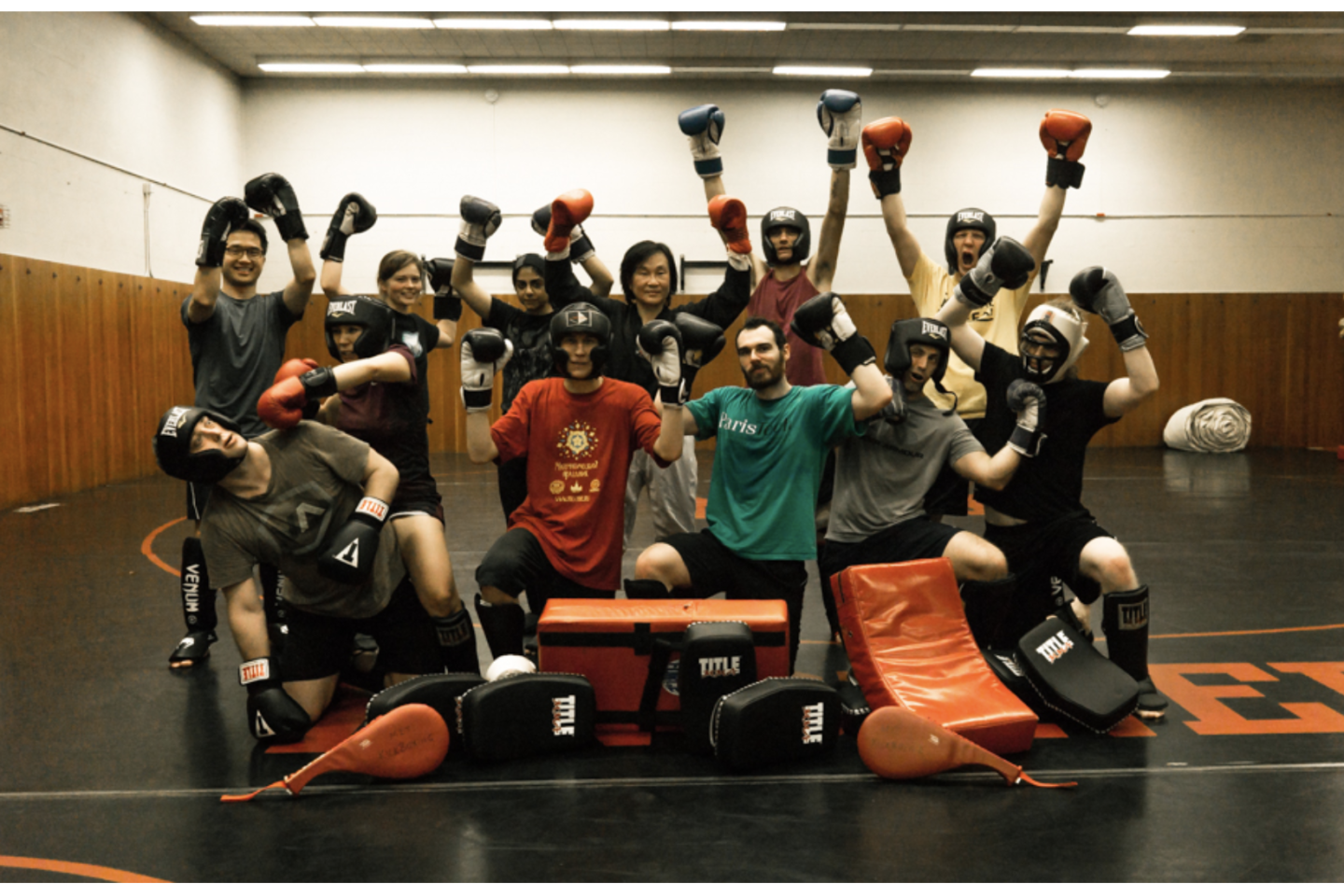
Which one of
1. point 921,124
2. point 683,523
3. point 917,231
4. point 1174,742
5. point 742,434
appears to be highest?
point 921,124

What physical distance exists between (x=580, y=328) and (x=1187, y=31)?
1131cm

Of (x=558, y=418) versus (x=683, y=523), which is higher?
(x=558, y=418)

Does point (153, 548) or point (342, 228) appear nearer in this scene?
point (342, 228)

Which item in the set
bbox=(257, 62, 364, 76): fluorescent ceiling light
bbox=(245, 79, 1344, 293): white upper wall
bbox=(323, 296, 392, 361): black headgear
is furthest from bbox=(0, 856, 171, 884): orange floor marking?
bbox=(257, 62, 364, 76): fluorescent ceiling light

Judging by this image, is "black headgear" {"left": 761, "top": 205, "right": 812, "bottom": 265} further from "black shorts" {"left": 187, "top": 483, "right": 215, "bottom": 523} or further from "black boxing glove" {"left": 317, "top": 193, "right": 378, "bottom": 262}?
"black shorts" {"left": 187, "top": 483, "right": 215, "bottom": 523}

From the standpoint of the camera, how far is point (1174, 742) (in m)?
3.05

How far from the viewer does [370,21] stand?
11.1 m

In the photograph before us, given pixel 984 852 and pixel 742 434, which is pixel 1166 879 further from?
pixel 742 434

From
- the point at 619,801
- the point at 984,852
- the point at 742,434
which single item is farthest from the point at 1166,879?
the point at 742,434

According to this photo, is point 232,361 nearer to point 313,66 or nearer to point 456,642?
point 456,642

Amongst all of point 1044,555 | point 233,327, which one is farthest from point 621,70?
point 1044,555

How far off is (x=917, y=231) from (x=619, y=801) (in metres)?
12.1

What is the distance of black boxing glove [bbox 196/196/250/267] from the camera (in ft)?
13.2

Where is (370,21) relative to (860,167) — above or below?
above
